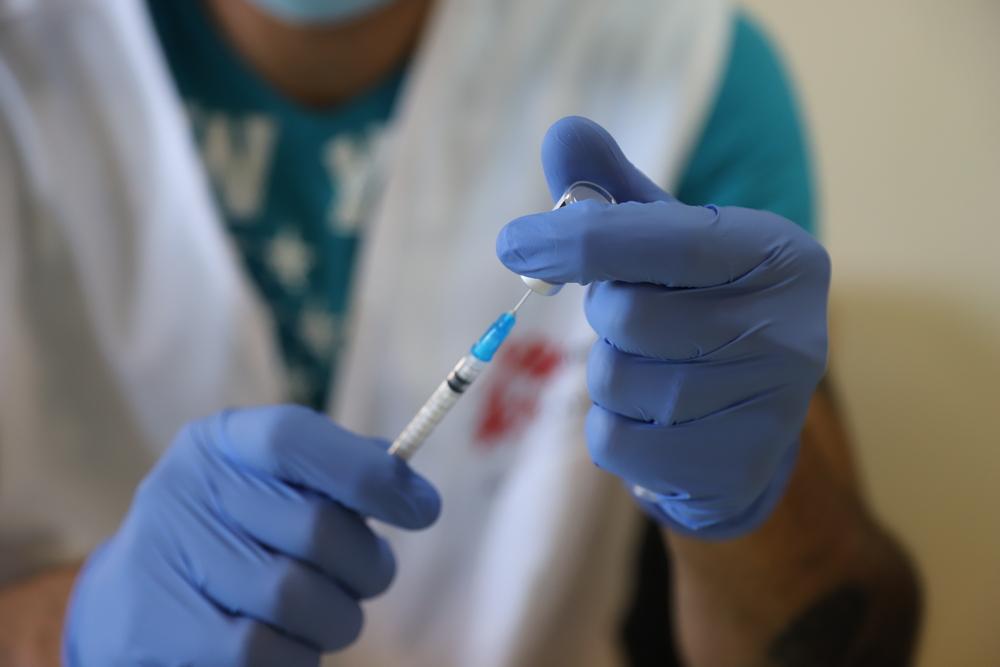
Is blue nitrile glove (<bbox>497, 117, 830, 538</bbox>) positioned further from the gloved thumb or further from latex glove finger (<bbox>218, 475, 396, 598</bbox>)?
latex glove finger (<bbox>218, 475, 396, 598</bbox>)

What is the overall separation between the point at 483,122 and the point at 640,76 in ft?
0.50

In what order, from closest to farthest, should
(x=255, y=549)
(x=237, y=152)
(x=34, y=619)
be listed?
(x=255, y=549), (x=34, y=619), (x=237, y=152)

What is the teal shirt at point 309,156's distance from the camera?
2.37ft

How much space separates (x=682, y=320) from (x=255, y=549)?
0.30 meters

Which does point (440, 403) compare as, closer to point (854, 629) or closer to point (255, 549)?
point (255, 549)

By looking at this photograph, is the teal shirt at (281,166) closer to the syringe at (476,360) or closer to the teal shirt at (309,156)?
the teal shirt at (309,156)

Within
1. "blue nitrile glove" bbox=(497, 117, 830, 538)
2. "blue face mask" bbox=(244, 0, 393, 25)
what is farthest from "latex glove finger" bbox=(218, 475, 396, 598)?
"blue face mask" bbox=(244, 0, 393, 25)

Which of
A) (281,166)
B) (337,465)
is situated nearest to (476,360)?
(337,465)

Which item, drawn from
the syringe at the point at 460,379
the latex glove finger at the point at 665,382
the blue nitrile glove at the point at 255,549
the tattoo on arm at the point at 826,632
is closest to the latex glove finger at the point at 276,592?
the blue nitrile glove at the point at 255,549

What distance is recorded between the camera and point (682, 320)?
15.3 inches

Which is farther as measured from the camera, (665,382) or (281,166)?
(281,166)

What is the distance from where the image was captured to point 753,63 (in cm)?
75

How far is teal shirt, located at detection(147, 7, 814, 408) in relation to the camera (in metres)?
0.72

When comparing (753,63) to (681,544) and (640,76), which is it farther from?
(681,544)
